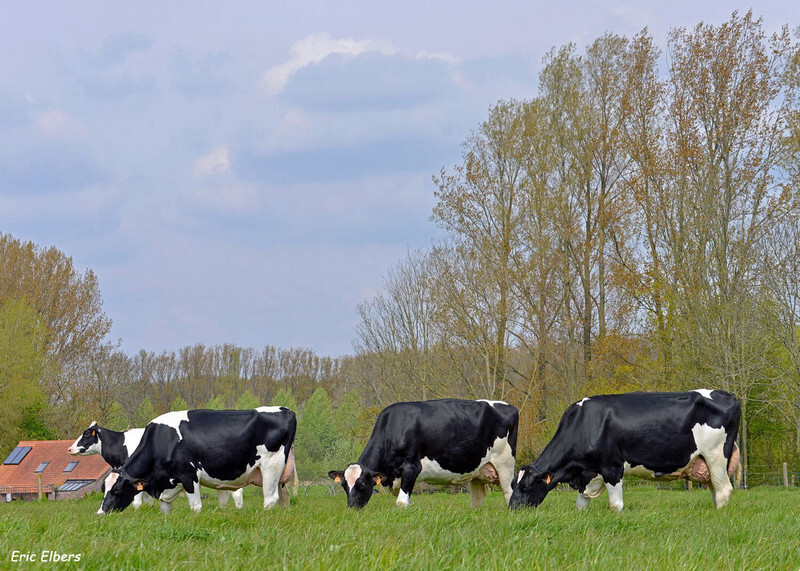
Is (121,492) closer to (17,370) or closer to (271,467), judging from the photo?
(271,467)

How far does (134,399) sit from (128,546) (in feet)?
231

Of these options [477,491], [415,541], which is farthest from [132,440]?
[415,541]

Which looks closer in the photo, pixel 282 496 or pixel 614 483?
pixel 614 483

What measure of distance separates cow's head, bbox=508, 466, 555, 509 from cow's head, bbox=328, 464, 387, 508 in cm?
200

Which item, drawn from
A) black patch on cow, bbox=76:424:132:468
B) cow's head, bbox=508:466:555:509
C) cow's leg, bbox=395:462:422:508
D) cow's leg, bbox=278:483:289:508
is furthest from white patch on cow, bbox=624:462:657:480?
black patch on cow, bbox=76:424:132:468

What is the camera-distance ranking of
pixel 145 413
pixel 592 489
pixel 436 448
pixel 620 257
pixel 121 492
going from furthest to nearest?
pixel 145 413
pixel 620 257
pixel 436 448
pixel 592 489
pixel 121 492

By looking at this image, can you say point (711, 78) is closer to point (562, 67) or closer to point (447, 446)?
point (562, 67)

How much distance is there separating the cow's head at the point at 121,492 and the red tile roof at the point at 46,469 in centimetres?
2875

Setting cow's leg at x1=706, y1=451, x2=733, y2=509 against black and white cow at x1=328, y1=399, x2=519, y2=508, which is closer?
cow's leg at x1=706, y1=451, x2=733, y2=509

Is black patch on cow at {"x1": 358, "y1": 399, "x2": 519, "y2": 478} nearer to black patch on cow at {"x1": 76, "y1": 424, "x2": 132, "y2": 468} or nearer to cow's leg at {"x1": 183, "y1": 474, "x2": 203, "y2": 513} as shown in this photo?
cow's leg at {"x1": 183, "y1": 474, "x2": 203, "y2": 513}

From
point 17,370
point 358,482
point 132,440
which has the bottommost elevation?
point 358,482

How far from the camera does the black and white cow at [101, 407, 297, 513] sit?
12781mm

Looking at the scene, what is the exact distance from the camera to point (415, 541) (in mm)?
5949

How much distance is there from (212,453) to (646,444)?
677cm
